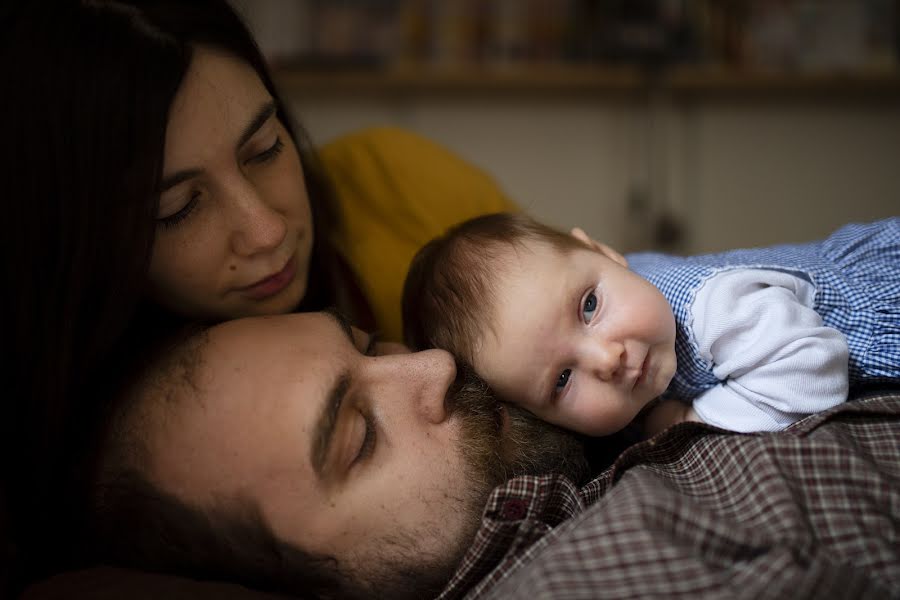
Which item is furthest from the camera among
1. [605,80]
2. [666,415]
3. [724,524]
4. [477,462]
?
[605,80]

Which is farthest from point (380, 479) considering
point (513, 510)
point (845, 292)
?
point (845, 292)

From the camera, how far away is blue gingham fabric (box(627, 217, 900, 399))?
124cm

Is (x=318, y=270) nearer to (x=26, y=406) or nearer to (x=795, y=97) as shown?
(x=26, y=406)

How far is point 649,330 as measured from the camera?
1.17 metres

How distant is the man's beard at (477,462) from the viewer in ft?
3.43

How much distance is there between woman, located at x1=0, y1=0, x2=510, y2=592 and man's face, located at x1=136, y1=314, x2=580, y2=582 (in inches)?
6.0

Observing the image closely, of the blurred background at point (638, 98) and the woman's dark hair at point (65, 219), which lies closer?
the woman's dark hair at point (65, 219)

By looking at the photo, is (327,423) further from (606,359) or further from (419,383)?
(606,359)

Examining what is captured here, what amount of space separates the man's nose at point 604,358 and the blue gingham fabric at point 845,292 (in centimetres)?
18

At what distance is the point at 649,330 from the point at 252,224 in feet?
2.21

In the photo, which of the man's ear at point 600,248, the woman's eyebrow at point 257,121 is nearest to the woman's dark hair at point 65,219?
the woman's eyebrow at point 257,121

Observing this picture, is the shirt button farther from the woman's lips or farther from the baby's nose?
the woman's lips

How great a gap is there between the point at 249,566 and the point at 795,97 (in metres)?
3.72

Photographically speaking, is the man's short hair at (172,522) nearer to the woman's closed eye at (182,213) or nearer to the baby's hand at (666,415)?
the woman's closed eye at (182,213)
